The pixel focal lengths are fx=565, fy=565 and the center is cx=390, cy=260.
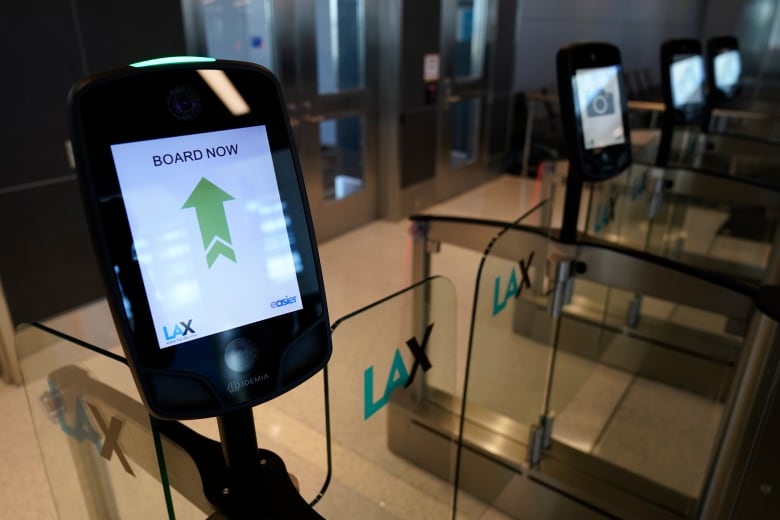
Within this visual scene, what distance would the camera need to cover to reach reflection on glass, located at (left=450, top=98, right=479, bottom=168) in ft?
16.5

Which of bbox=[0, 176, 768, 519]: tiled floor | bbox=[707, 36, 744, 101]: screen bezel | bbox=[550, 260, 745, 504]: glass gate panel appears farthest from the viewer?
bbox=[707, 36, 744, 101]: screen bezel

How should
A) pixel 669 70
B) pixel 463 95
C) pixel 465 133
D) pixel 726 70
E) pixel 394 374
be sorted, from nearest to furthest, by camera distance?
pixel 394 374
pixel 669 70
pixel 726 70
pixel 463 95
pixel 465 133

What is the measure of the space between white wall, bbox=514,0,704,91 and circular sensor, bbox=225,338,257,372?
541cm

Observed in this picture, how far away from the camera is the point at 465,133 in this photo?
521cm

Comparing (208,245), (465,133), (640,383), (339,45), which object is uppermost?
(339,45)

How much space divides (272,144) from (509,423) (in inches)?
59.2

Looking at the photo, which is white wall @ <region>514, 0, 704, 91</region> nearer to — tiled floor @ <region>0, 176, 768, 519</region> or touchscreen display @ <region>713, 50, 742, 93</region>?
touchscreen display @ <region>713, 50, 742, 93</region>

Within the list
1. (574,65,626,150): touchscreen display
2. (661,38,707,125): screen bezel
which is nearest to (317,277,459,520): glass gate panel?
(574,65,626,150): touchscreen display

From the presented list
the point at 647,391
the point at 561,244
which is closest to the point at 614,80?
the point at 561,244

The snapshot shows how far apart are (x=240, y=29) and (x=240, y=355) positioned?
3.10 m

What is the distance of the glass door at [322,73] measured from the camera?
10.5 feet

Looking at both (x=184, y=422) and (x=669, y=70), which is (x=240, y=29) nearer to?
(x=669, y=70)

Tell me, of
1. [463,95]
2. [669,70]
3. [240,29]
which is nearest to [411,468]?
[669,70]

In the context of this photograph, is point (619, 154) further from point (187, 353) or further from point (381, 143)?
point (381, 143)
